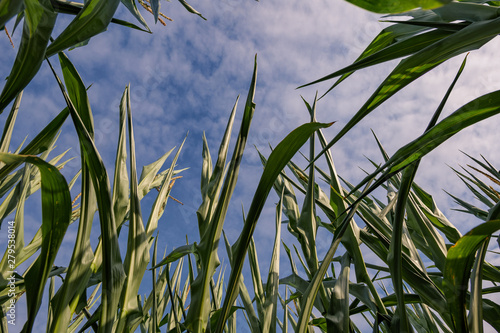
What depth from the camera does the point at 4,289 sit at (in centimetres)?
46

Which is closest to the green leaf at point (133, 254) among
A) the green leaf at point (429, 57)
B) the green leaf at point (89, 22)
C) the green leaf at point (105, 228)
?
the green leaf at point (105, 228)

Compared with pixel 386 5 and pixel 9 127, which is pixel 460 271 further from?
pixel 9 127

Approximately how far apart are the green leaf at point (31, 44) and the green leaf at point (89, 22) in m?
0.03

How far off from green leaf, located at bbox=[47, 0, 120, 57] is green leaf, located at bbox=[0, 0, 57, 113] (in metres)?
0.03

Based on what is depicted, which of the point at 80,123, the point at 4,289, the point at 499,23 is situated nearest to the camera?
the point at 499,23

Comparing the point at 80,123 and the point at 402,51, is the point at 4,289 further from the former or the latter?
the point at 402,51

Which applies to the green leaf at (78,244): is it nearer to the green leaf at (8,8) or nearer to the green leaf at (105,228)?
the green leaf at (105,228)

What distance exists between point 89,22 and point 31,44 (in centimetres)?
5

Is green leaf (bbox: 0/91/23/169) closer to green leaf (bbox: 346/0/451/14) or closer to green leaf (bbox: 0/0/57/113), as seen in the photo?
green leaf (bbox: 0/0/57/113)

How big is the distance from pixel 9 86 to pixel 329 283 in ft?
1.31

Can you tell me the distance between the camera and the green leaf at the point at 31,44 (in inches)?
10.7

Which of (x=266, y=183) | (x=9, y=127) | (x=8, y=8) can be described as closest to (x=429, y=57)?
(x=266, y=183)

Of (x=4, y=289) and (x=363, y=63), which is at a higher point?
(x=363, y=63)

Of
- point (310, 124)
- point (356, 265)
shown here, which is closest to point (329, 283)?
point (356, 265)
